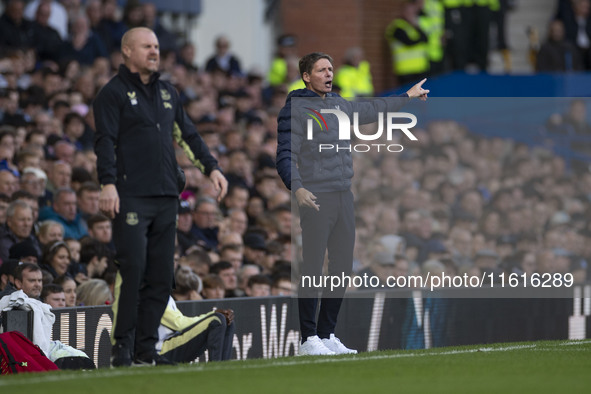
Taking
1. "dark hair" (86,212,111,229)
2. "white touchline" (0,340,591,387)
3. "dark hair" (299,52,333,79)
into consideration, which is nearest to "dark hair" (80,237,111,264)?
"dark hair" (86,212,111,229)

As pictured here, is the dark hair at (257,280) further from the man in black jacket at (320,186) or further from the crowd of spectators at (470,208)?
the man in black jacket at (320,186)

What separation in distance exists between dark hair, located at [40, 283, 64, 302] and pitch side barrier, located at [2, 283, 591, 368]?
45cm

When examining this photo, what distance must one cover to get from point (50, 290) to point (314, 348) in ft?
6.97

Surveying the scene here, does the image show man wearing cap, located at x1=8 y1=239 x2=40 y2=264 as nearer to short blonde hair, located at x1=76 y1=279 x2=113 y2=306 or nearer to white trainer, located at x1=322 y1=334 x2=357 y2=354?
short blonde hair, located at x1=76 y1=279 x2=113 y2=306

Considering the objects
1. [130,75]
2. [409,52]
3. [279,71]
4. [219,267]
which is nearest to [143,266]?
[130,75]

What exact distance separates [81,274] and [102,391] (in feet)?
13.8

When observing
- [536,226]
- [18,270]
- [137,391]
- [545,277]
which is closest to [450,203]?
[536,226]

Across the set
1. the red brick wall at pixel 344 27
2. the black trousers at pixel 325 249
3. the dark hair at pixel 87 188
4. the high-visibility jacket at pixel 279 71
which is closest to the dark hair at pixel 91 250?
the dark hair at pixel 87 188

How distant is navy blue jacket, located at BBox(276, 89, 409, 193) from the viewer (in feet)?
25.8

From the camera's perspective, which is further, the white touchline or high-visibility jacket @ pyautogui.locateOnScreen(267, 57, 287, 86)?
high-visibility jacket @ pyautogui.locateOnScreen(267, 57, 287, 86)

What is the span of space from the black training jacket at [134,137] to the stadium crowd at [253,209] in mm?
2007

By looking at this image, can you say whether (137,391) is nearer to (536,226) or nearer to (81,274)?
(81,274)

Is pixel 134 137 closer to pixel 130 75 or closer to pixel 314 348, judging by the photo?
pixel 130 75

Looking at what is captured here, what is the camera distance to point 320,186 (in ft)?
26.0
